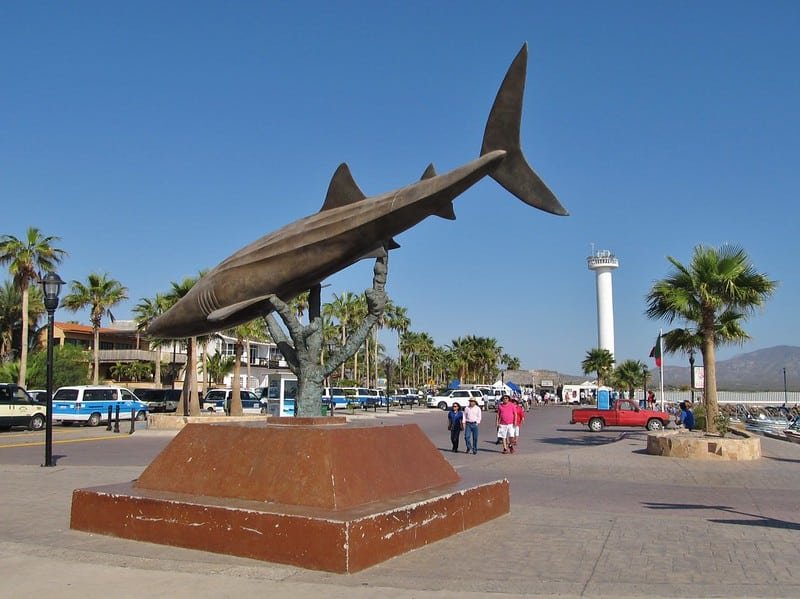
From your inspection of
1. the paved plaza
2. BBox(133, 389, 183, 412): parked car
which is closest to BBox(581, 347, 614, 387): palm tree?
BBox(133, 389, 183, 412): parked car

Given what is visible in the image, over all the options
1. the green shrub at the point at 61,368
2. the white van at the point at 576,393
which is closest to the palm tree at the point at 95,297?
the green shrub at the point at 61,368

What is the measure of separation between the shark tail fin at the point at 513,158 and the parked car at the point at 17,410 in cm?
2397

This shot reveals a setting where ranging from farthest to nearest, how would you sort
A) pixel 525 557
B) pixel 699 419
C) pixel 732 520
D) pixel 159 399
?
1. pixel 159 399
2. pixel 699 419
3. pixel 732 520
4. pixel 525 557

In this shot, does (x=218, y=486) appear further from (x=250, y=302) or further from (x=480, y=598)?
(x=480, y=598)

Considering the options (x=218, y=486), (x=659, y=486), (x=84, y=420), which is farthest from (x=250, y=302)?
(x=84, y=420)

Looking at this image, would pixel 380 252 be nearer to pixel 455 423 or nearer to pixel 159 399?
pixel 455 423

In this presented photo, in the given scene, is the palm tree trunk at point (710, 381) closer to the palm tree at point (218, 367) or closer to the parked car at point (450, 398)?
the parked car at point (450, 398)

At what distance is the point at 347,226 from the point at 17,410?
23.6 metres

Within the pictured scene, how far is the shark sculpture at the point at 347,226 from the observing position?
25.9ft

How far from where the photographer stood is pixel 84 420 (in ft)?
104

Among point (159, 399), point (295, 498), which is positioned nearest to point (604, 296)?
point (159, 399)

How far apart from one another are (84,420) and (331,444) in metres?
28.1

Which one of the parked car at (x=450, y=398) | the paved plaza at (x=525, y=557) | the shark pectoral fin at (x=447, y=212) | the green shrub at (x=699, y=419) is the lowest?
the parked car at (x=450, y=398)

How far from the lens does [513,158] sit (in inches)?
312
